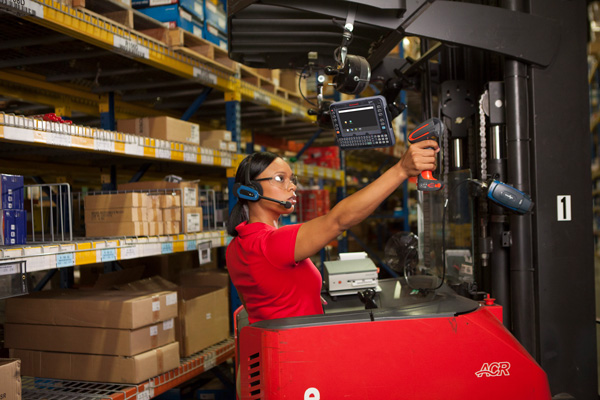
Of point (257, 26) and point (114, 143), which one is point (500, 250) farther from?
point (114, 143)

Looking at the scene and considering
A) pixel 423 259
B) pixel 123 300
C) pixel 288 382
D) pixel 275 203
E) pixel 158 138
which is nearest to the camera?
pixel 288 382

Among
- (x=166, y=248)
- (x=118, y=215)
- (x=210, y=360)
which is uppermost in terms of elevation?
(x=118, y=215)

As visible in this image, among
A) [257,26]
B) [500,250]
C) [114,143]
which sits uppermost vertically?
[257,26]

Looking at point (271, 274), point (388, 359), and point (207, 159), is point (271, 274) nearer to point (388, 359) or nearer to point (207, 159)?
point (388, 359)

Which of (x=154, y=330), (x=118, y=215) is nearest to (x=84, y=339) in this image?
(x=154, y=330)

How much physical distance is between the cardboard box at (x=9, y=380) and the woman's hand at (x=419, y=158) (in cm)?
192

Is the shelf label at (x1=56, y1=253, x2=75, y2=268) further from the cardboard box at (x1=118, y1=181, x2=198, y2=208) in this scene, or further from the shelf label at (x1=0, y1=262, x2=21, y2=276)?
the cardboard box at (x1=118, y1=181, x2=198, y2=208)

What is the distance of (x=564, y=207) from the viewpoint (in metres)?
2.79

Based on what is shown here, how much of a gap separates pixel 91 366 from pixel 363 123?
7.33 feet

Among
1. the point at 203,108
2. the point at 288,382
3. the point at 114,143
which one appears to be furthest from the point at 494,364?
the point at 203,108

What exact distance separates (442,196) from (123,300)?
2.06m

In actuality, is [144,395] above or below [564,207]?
below

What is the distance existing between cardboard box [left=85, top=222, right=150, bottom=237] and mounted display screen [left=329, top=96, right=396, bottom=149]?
65.8 inches

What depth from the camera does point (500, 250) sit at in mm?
2855
